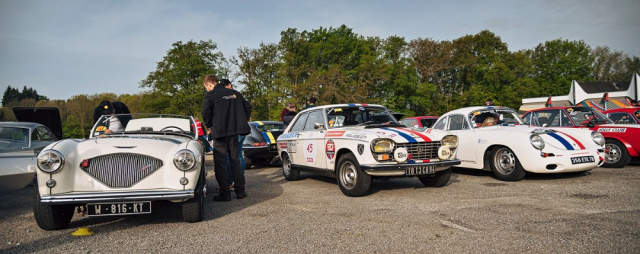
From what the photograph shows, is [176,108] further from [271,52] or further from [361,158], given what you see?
[361,158]

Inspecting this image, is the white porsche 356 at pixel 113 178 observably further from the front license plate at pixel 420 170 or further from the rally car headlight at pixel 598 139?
the rally car headlight at pixel 598 139

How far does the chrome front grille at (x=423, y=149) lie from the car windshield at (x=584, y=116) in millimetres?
5076

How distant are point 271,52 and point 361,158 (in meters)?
39.7

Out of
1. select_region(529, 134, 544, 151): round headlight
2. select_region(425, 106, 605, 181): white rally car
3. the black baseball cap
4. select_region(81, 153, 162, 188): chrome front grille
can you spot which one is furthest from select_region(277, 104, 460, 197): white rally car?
the black baseball cap

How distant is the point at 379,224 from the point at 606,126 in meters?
7.97

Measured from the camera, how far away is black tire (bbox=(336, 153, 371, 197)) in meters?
6.50

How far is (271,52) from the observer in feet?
147

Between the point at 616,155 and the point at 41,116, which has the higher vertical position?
the point at 41,116

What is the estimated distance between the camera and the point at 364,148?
6.46 metres

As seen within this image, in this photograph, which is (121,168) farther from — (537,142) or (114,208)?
(537,142)

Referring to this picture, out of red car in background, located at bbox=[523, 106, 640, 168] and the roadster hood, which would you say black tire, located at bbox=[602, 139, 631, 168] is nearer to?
red car in background, located at bbox=[523, 106, 640, 168]

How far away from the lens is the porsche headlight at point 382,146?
21.0 feet

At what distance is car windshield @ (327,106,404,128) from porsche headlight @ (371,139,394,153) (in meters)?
1.29

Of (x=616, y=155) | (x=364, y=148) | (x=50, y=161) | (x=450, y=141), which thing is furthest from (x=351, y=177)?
(x=616, y=155)
